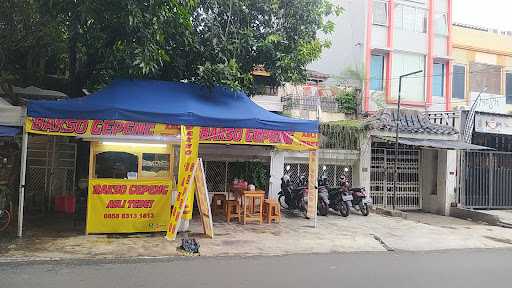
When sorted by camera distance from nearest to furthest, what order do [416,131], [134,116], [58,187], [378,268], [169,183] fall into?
[378,268] → [134,116] → [169,183] → [58,187] → [416,131]

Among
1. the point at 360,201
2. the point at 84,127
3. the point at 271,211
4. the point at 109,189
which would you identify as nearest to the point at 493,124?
the point at 360,201

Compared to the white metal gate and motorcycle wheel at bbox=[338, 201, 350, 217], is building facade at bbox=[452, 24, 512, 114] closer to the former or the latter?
the white metal gate

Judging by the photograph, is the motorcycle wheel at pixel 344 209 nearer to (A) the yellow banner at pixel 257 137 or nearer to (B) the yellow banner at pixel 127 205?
(A) the yellow banner at pixel 257 137

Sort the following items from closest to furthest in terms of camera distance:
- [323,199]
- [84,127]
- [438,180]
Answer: [84,127] → [323,199] → [438,180]

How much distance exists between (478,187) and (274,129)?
10492 mm

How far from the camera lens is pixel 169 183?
401 inches

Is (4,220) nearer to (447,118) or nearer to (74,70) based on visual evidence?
(74,70)

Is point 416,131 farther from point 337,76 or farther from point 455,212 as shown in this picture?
point 337,76

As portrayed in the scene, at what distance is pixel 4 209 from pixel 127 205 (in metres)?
2.50

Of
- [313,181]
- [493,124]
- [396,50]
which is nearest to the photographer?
[313,181]

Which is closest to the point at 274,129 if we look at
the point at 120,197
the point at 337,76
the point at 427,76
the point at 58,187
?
the point at 120,197

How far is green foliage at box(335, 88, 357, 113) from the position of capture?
19.8m

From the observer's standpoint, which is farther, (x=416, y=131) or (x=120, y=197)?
(x=416, y=131)

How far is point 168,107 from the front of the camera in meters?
9.96
